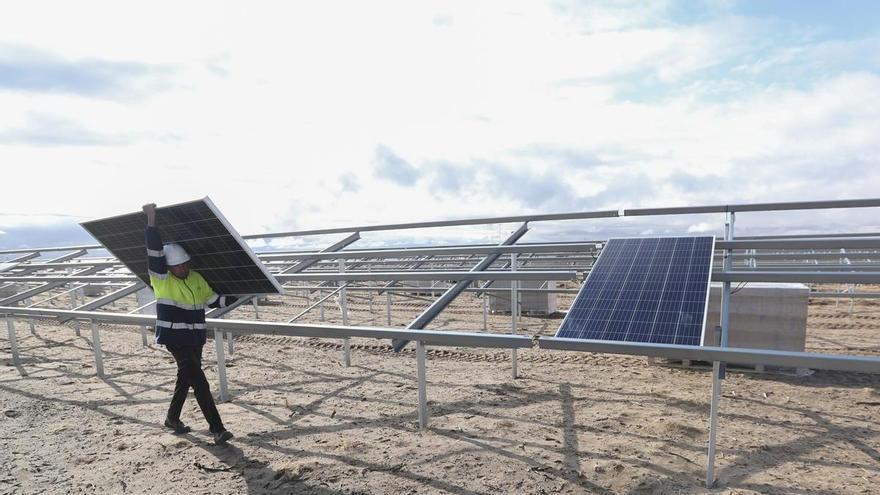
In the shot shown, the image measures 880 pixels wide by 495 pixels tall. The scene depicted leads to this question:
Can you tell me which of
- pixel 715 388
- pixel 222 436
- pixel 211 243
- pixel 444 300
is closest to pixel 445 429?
pixel 444 300

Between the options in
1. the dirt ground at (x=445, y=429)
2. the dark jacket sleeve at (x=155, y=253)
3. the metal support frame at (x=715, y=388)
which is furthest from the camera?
the dark jacket sleeve at (x=155, y=253)

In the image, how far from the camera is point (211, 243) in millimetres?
5062

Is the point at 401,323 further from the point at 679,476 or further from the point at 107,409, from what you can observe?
the point at 679,476

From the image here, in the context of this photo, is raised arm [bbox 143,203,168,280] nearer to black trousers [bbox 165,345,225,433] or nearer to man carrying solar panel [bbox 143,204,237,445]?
man carrying solar panel [bbox 143,204,237,445]

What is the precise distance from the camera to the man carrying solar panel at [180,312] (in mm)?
4855

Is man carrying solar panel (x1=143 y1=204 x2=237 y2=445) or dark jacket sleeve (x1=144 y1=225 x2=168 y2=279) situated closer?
dark jacket sleeve (x1=144 y1=225 x2=168 y2=279)

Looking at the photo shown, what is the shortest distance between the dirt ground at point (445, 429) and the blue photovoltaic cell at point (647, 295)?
1.37 metres

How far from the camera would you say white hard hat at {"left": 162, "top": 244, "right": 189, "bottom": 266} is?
197 inches

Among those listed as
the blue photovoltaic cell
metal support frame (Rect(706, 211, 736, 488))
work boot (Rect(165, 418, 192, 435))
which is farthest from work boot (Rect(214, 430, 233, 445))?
metal support frame (Rect(706, 211, 736, 488))

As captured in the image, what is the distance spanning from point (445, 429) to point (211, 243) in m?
3.20

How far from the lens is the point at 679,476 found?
167 inches

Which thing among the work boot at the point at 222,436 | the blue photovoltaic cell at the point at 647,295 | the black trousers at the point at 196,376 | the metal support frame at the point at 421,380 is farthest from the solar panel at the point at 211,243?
the blue photovoltaic cell at the point at 647,295

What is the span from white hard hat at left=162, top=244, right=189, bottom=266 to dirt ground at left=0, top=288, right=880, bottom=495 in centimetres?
194

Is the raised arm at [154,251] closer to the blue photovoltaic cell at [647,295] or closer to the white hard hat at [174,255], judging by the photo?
the white hard hat at [174,255]
